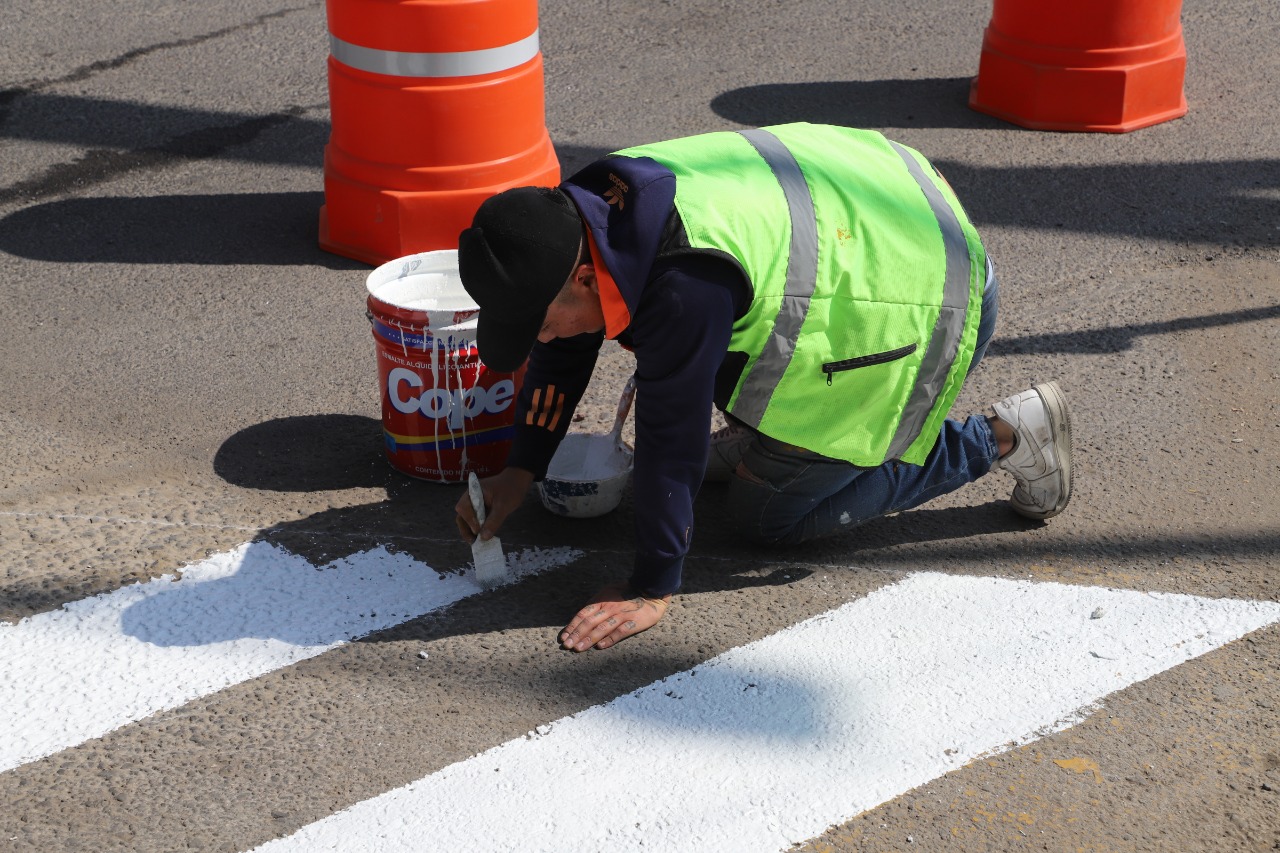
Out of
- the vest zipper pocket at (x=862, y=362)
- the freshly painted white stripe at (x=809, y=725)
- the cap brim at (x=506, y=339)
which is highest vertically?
the cap brim at (x=506, y=339)

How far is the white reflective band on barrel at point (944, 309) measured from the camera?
319 cm

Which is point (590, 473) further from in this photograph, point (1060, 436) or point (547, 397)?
point (1060, 436)

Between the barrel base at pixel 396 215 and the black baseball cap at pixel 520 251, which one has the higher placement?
the black baseball cap at pixel 520 251

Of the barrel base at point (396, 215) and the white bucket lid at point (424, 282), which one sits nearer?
the white bucket lid at point (424, 282)

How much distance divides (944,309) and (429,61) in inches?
90.5

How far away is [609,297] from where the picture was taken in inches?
109

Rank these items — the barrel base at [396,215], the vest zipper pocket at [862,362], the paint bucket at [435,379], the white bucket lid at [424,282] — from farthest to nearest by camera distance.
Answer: the barrel base at [396,215], the white bucket lid at [424,282], the paint bucket at [435,379], the vest zipper pocket at [862,362]

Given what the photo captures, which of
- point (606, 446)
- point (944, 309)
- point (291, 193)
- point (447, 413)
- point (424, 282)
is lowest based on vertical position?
point (606, 446)

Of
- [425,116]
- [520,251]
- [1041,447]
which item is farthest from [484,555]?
[425,116]

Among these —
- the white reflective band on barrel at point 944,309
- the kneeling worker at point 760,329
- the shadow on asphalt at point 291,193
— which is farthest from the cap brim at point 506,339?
the shadow on asphalt at point 291,193

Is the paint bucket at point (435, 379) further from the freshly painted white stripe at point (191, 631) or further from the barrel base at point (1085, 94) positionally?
the barrel base at point (1085, 94)

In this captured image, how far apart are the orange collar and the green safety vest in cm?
19

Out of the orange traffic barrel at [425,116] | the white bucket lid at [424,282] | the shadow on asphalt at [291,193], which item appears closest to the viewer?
the white bucket lid at [424,282]

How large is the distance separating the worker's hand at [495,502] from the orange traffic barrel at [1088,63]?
3.71m
